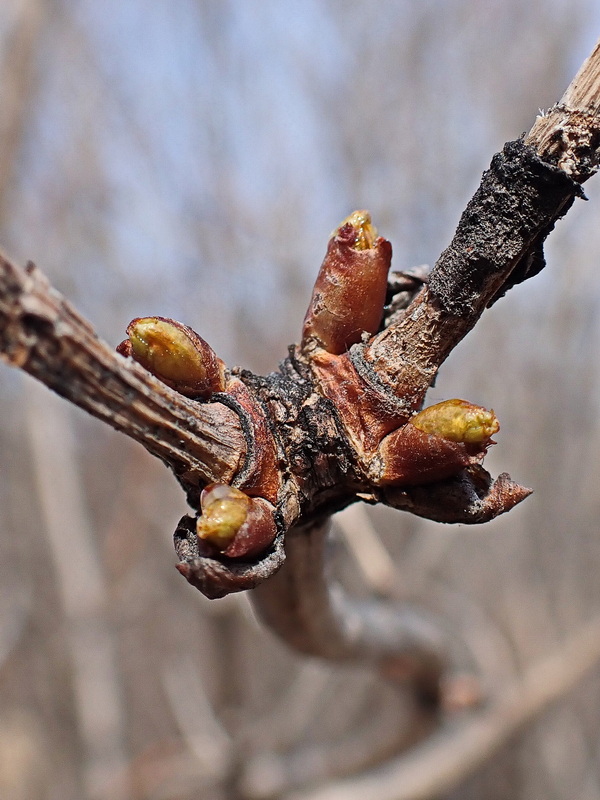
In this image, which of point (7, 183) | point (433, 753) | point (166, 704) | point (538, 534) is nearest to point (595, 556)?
point (538, 534)

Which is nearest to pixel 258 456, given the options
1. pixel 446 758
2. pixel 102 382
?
pixel 102 382

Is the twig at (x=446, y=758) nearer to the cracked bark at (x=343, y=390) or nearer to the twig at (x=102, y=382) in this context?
the cracked bark at (x=343, y=390)

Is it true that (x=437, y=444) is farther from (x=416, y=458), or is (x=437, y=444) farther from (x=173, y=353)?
(x=173, y=353)

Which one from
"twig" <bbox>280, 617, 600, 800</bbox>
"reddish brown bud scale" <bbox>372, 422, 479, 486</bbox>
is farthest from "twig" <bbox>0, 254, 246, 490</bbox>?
"twig" <bbox>280, 617, 600, 800</bbox>

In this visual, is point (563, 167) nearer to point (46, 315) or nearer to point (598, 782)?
point (46, 315)

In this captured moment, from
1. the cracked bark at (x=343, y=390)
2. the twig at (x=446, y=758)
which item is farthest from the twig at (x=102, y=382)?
the twig at (x=446, y=758)

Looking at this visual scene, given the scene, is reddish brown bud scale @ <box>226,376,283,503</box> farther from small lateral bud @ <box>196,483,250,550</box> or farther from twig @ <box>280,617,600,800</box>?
twig @ <box>280,617,600,800</box>
